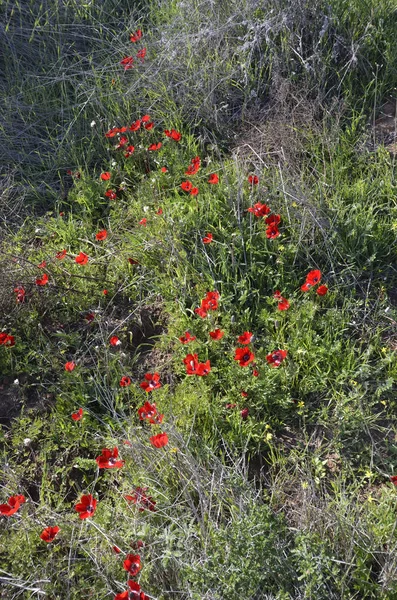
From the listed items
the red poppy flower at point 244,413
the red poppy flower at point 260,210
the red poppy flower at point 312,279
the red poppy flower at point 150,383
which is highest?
the red poppy flower at point 260,210

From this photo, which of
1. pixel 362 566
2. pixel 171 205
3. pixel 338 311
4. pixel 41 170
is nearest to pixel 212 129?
pixel 171 205

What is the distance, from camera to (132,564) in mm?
1896

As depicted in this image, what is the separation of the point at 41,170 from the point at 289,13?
157cm

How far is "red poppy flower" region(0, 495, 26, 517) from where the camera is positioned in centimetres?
203

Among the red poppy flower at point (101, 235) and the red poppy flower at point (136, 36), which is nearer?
the red poppy flower at point (101, 235)

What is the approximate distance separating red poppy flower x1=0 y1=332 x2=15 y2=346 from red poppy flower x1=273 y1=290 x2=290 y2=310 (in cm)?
107

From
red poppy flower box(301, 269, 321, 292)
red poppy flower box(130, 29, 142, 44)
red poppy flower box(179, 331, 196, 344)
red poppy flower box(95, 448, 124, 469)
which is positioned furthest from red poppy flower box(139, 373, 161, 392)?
red poppy flower box(130, 29, 142, 44)

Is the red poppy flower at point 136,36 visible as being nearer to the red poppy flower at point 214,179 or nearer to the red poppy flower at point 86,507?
the red poppy flower at point 214,179

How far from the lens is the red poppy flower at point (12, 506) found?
6.66 ft

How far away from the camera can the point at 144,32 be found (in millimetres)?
4113

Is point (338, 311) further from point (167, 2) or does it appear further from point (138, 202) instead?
point (167, 2)

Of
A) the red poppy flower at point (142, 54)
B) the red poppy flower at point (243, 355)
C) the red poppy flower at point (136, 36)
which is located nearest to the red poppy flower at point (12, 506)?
the red poppy flower at point (243, 355)

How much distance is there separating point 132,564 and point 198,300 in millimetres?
1157

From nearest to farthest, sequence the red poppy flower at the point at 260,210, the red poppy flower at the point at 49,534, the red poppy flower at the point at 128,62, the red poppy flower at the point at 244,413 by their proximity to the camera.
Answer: the red poppy flower at the point at 49,534, the red poppy flower at the point at 244,413, the red poppy flower at the point at 260,210, the red poppy flower at the point at 128,62
